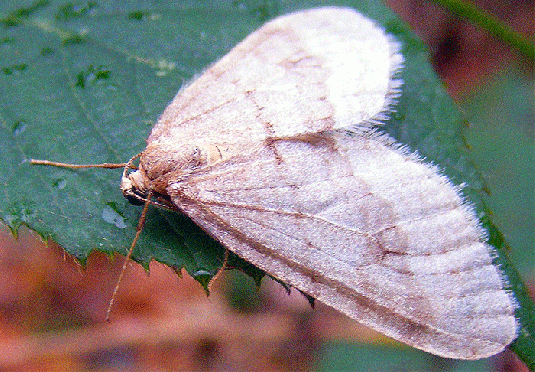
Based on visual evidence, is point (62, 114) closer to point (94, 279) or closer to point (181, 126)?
point (181, 126)

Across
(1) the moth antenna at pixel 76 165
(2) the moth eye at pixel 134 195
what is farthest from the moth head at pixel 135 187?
(1) the moth antenna at pixel 76 165

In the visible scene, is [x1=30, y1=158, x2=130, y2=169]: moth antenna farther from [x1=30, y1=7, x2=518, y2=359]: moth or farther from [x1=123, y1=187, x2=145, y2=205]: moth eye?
[x1=123, y1=187, x2=145, y2=205]: moth eye

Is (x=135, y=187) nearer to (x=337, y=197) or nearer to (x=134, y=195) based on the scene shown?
(x=134, y=195)

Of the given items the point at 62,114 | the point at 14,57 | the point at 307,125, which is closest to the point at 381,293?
the point at 307,125

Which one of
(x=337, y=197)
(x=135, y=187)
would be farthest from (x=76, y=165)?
(x=337, y=197)

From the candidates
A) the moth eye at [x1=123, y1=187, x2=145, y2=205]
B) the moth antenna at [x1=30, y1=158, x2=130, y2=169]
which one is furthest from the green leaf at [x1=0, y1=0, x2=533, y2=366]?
the moth eye at [x1=123, y1=187, x2=145, y2=205]

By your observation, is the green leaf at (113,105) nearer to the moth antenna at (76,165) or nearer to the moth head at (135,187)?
the moth antenna at (76,165)
